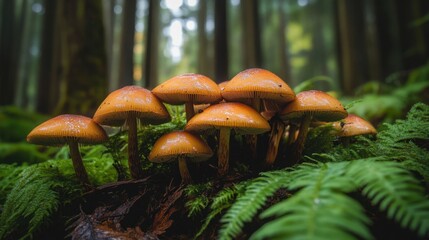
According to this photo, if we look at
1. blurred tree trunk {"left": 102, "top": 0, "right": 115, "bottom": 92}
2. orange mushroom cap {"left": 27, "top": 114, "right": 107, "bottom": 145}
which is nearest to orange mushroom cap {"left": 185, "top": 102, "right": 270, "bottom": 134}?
orange mushroom cap {"left": 27, "top": 114, "right": 107, "bottom": 145}

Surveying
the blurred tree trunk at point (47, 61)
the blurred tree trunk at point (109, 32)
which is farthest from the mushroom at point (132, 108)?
the blurred tree trunk at point (47, 61)

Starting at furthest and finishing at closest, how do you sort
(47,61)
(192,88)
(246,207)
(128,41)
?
1. (47,61)
2. (128,41)
3. (192,88)
4. (246,207)

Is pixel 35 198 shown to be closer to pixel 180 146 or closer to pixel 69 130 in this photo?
pixel 69 130

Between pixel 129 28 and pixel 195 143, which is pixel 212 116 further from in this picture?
pixel 129 28

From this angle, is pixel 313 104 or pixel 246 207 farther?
pixel 313 104

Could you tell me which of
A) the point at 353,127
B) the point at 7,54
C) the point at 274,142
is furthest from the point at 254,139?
the point at 7,54

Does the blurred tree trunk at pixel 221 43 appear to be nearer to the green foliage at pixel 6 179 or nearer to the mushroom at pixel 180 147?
the green foliage at pixel 6 179

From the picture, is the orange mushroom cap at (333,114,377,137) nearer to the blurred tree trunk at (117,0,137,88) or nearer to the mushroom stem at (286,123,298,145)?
the mushroom stem at (286,123,298,145)
